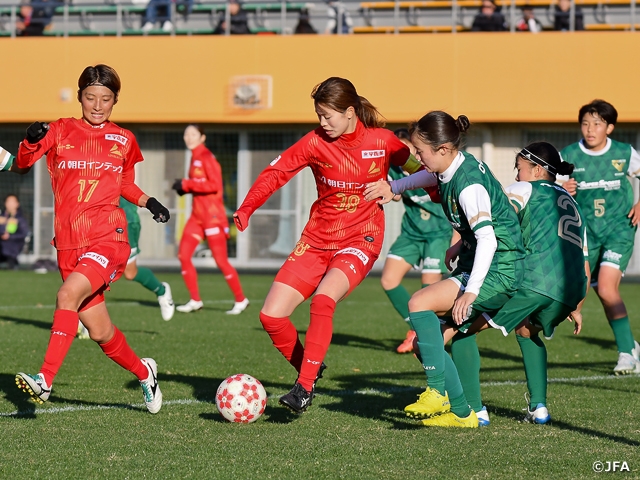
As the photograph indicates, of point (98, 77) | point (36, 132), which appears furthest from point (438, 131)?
point (36, 132)

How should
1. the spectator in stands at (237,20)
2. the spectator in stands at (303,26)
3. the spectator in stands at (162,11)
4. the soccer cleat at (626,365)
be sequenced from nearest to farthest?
the soccer cleat at (626,365) < the spectator in stands at (303,26) < the spectator in stands at (237,20) < the spectator in stands at (162,11)

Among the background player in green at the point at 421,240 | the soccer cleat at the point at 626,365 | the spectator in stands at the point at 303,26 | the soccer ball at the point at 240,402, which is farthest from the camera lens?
the spectator in stands at the point at 303,26

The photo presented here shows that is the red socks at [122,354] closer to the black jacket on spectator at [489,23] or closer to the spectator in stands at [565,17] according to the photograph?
the black jacket on spectator at [489,23]

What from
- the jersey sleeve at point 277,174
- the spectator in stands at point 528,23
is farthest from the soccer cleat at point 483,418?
the spectator in stands at point 528,23

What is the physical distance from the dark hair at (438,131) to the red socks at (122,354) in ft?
6.70

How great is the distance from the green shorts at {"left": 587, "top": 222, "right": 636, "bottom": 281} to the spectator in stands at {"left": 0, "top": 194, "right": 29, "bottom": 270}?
587 inches

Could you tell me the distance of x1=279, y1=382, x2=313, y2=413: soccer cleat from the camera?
5.16 m

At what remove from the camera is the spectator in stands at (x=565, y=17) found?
19.7m

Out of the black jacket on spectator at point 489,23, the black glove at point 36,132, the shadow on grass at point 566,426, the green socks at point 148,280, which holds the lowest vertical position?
the shadow on grass at point 566,426

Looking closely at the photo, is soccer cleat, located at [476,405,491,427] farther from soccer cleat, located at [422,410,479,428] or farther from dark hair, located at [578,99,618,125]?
dark hair, located at [578,99,618,125]

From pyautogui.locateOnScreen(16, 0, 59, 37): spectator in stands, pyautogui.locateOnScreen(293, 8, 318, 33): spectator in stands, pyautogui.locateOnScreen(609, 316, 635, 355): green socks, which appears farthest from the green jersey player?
pyautogui.locateOnScreen(16, 0, 59, 37): spectator in stands

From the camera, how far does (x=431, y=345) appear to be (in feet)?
16.9

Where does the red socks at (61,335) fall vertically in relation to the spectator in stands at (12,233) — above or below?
above

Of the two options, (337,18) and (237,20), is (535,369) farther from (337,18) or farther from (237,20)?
(237,20)
